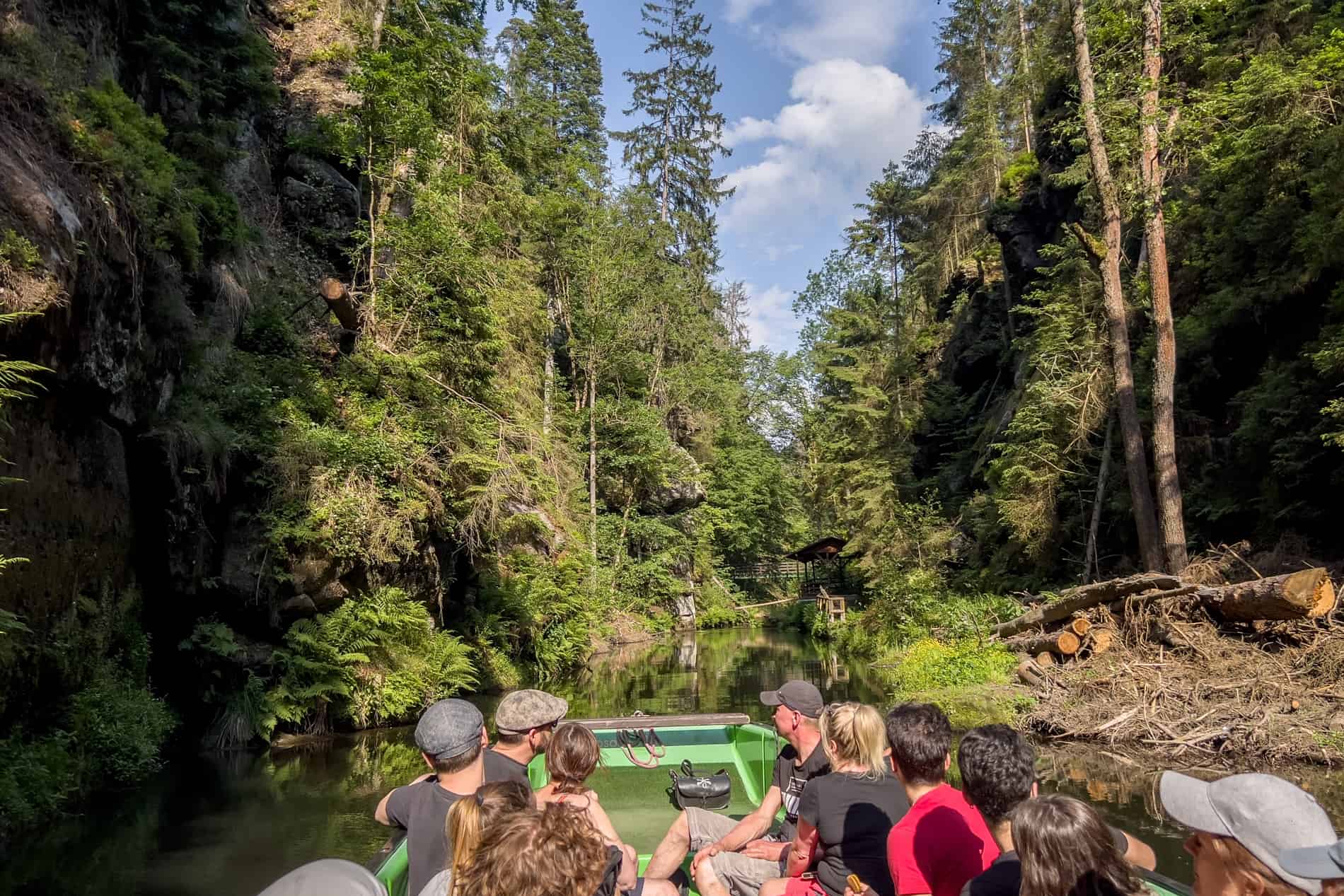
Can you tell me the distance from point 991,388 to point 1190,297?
10.5m

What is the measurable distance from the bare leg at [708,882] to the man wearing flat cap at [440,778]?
5.17 feet

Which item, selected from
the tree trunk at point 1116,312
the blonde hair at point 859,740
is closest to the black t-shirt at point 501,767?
the blonde hair at point 859,740

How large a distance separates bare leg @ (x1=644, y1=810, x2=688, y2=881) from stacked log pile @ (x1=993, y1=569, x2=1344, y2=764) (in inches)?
261

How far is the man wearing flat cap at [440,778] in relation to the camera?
10.1 feet

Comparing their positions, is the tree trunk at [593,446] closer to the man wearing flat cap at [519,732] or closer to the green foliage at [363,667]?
the green foliage at [363,667]

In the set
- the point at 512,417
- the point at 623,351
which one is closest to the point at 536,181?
the point at 623,351

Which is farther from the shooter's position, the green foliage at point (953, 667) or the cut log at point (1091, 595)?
the green foliage at point (953, 667)

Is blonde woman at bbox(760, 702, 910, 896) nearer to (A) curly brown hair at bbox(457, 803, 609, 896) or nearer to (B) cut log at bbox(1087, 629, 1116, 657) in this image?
(A) curly brown hair at bbox(457, 803, 609, 896)

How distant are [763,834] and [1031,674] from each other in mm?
8135

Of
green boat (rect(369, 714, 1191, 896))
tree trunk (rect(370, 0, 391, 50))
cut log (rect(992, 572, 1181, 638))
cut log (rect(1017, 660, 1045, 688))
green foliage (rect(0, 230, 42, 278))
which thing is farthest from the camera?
tree trunk (rect(370, 0, 391, 50))

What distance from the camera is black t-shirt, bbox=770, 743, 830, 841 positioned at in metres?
4.07

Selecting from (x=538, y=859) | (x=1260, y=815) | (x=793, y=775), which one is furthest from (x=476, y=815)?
(x=793, y=775)

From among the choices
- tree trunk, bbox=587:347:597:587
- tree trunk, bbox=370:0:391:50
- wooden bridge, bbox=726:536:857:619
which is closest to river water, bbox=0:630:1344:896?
tree trunk, bbox=370:0:391:50

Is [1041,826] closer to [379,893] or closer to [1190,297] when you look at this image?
[379,893]
